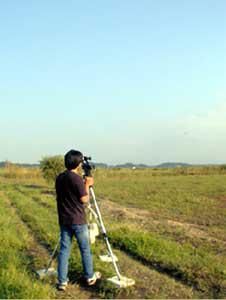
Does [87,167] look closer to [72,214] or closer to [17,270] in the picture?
[72,214]

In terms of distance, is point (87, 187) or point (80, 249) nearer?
point (80, 249)

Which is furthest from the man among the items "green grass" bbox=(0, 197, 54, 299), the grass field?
"green grass" bbox=(0, 197, 54, 299)

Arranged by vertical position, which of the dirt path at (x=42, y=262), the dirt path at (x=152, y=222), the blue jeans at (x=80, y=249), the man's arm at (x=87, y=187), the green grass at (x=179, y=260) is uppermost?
the man's arm at (x=87, y=187)

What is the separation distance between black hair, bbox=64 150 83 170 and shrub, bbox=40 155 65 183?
74.0 feet

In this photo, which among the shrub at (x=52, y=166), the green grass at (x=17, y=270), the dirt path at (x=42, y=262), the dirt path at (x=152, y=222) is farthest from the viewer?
the shrub at (x=52, y=166)

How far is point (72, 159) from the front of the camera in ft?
20.9

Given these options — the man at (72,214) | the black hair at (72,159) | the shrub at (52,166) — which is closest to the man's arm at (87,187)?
the man at (72,214)

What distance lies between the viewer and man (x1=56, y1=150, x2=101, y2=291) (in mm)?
6238

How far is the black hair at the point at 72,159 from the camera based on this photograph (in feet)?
20.9

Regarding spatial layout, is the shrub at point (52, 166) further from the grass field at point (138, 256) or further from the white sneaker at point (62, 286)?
the white sneaker at point (62, 286)

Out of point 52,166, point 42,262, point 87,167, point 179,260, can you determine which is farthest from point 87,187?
point 52,166

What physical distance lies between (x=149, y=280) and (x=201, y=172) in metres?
46.8

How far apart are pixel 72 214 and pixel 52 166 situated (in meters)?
23.4

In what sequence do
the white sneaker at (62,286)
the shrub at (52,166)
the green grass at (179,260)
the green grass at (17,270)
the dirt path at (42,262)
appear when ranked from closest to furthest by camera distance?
1. the green grass at (17,270)
2. the dirt path at (42,262)
3. the white sneaker at (62,286)
4. the green grass at (179,260)
5. the shrub at (52,166)
